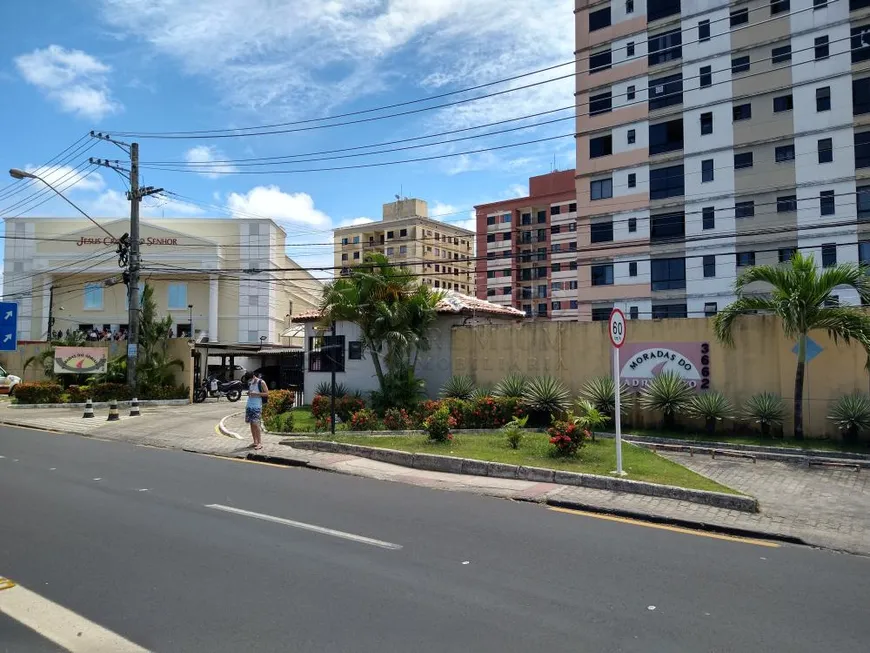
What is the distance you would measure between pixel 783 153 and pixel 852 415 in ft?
120

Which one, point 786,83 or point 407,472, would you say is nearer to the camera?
point 407,472

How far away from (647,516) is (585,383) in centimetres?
856

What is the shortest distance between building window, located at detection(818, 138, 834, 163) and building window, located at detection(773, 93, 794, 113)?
3.16 m

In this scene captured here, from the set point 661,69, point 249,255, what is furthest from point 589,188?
point 249,255

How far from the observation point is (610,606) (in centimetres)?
513

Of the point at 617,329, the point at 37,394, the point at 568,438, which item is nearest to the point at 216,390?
the point at 37,394

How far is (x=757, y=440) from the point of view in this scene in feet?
44.9

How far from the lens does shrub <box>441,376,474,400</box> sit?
18359 mm

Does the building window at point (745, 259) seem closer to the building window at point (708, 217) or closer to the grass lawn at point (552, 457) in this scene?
the building window at point (708, 217)

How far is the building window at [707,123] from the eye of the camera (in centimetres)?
4641

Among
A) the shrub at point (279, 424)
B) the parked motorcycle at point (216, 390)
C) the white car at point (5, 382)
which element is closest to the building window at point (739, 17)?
the parked motorcycle at point (216, 390)

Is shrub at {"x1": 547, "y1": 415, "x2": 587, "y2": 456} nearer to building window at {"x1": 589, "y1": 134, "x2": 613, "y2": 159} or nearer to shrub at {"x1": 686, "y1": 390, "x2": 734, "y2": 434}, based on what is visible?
shrub at {"x1": 686, "y1": 390, "x2": 734, "y2": 434}

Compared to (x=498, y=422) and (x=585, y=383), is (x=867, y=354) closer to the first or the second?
(x=585, y=383)

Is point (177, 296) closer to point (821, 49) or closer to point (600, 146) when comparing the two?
point (600, 146)
